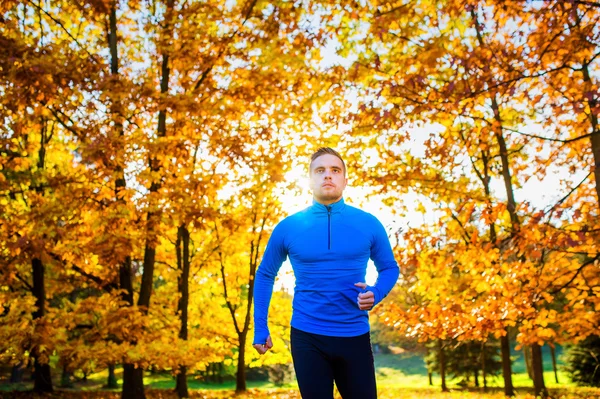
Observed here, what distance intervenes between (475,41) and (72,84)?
26.8ft

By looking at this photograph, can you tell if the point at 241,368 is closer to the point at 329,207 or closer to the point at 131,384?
the point at 131,384

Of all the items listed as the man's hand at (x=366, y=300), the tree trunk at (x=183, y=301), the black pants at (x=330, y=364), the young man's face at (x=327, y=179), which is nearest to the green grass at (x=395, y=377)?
the tree trunk at (x=183, y=301)

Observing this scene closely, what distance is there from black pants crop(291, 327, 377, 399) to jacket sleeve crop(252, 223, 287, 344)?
26 centimetres

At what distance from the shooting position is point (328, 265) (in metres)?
2.89

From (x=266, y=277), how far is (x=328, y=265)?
45cm

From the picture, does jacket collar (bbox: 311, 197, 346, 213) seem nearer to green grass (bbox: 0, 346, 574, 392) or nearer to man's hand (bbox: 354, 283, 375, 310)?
man's hand (bbox: 354, 283, 375, 310)

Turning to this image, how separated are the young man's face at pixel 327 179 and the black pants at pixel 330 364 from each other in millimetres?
787

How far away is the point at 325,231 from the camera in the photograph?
2.96m

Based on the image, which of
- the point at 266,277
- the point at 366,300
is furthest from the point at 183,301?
the point at 366,300

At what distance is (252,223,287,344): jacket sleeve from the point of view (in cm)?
305

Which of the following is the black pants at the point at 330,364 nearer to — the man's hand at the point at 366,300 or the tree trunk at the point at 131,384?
the man's hand at the point at 366,300

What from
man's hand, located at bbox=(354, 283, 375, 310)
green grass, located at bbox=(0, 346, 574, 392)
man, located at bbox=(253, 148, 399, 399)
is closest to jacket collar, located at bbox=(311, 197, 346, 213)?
man, located at bbox=(253, 148, 399, 399)

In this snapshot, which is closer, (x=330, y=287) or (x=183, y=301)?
(x=330, y=287)

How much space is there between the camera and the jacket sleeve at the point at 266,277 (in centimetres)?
305
